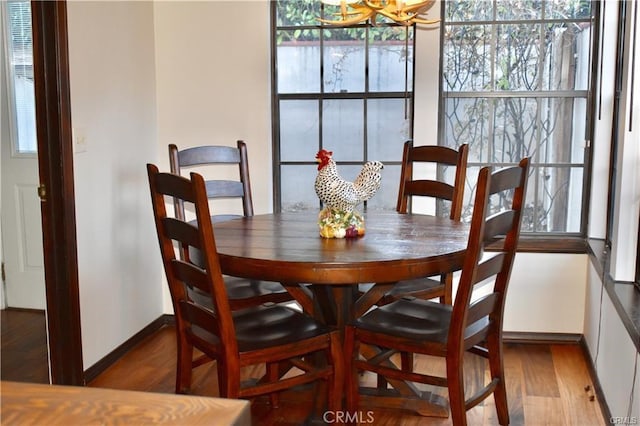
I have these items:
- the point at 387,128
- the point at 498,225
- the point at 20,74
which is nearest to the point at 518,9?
the point at 387,128

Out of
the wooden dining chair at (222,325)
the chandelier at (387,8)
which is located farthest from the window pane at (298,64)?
the wooden dining chair at (222,325)

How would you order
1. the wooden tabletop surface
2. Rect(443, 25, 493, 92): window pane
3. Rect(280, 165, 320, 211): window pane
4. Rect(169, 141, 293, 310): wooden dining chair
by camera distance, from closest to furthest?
the wooden tabletop surface → Rect(169, 141, 293, 310): wooden dining chair → Rect(443, 25, 493, 92): window pane → Rect(280, 165, 320, 211): window pane

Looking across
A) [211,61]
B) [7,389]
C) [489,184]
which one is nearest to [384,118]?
[211,61]

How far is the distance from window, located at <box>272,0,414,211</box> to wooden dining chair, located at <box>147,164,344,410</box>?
1432 millimetres

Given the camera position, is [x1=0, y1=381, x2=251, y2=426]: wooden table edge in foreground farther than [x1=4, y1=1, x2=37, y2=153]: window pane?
No

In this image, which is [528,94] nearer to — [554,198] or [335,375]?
[554,198]

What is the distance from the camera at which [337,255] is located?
2279 mm

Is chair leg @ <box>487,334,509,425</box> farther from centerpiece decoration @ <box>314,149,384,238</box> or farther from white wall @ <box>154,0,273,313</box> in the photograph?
white wall @ <box>154,0,273,313</box>

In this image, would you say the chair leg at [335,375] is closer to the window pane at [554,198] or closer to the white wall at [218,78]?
the white wall at [218,78]

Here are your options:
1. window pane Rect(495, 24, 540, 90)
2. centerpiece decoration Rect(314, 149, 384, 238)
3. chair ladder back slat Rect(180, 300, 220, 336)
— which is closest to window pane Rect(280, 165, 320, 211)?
window pane Rect(495, 24, 540, 90)

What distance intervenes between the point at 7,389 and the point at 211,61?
3.12 m

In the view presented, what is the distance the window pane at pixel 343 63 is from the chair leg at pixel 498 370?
1.76 m

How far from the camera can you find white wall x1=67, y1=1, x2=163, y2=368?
10.3 feet

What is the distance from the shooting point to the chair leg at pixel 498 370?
255cm
